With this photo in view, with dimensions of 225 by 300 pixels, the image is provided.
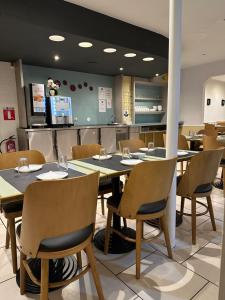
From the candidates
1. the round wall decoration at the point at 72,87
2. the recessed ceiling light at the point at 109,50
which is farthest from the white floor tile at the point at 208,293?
the round wall decoration at the point at 72,87

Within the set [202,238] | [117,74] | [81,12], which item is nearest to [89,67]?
[117,74]

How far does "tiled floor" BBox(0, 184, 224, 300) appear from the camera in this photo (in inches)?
56.8

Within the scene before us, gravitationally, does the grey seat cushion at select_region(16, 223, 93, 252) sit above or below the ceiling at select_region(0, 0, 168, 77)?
Result: below

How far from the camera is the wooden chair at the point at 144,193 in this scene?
1.48 metres

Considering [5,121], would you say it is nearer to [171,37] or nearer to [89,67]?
[89,67]

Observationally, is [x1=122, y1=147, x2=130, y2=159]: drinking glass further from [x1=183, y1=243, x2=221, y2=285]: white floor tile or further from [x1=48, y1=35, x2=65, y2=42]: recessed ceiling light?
[x1=48, y1=35, x2=65, y2=42]: recessed ceiling light

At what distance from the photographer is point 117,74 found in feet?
20.2

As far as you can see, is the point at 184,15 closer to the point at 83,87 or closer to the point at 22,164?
the point at 83,87

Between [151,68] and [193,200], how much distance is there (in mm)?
4320

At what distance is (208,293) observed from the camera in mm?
1436

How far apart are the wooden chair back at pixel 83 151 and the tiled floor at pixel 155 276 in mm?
1041

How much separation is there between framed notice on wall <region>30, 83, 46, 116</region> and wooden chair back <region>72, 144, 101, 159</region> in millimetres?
2372

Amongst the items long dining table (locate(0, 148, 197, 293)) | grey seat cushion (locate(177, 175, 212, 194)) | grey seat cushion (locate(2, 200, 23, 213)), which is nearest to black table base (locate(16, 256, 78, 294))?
long dining table (locate(0, 148, 197, 293))

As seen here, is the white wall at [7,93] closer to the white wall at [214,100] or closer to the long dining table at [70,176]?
the long dining table at [70,176]
